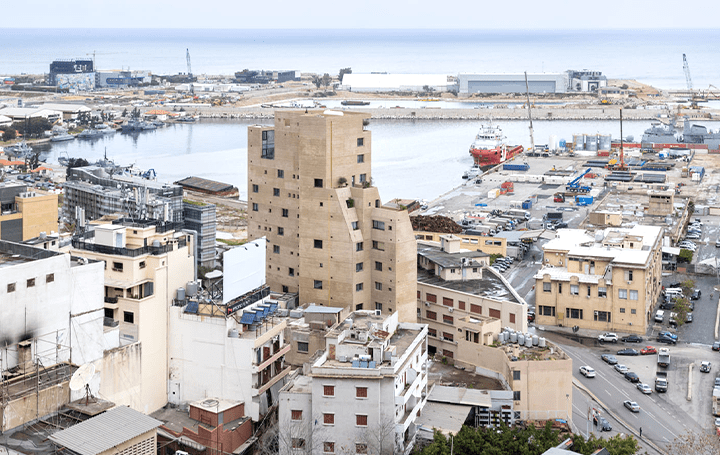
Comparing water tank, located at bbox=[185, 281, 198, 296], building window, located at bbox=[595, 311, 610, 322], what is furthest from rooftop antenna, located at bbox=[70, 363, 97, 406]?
building window, located at bbox=[595, 311, 610, 322]

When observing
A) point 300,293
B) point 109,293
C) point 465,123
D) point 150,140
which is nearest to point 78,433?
point 109,293

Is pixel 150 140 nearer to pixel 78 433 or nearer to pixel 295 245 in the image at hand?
pixel 295 245

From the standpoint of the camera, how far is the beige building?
20.6 m

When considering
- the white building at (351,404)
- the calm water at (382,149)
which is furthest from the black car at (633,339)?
the calm water at (382,149)

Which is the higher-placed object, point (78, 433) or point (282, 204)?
point (282, 204)

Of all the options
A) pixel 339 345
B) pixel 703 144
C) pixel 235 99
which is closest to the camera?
pixel 339 345

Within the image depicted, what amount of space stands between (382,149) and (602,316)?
56431 millimetres

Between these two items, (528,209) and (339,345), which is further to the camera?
(528,209)

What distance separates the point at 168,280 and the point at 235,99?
108 m

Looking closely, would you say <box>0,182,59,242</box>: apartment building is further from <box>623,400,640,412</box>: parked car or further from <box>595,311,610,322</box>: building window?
<box>623,400,640,412</box>: parked car

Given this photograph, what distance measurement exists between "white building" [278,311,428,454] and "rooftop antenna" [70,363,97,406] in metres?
3.98

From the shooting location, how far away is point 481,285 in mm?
28250

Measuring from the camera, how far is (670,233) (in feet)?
137

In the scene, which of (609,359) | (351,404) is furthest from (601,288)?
(351,404)
